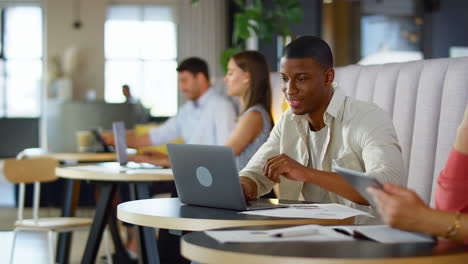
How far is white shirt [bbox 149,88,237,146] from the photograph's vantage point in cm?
519

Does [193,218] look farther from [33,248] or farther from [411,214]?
[33,248]

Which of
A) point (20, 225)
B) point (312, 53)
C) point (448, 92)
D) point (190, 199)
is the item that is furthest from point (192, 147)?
point (20, 225)

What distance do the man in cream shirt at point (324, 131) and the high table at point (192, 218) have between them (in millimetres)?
291

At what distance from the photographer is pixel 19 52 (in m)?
13.7

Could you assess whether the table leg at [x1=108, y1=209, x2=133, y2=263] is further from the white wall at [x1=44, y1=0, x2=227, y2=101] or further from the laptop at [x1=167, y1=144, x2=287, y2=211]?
the white wall at [x1=44, y1=0, x2=227, y2=101]

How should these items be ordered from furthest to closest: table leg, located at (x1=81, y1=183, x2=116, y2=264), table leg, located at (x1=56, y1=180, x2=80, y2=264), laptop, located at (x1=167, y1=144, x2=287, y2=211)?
1. table leg, located at (x1=56, y1=180, x2=80, y2=264)
2. table leg, located at (x1=81, y1=183, x2=116, y2=264)
3. laptop, located at (x1=167, y1=144, x2=287, y2=211)

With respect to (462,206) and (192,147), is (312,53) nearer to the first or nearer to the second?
(192,147)

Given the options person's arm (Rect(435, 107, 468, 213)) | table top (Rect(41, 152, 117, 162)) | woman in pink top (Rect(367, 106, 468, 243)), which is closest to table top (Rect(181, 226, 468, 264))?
woman in pink top (Rect(367, 106, 468, 243))

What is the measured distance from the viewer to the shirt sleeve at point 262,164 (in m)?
2.68

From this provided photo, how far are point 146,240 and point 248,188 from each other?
1266 millimetres

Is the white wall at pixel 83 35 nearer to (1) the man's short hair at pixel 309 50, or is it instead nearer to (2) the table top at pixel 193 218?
(1) the man's short hair at pixel 309 50

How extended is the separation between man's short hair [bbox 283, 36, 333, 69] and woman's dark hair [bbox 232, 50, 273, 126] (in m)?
1.83

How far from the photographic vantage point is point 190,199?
231 centimetres

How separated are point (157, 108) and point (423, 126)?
Answer: 10.7 meters
